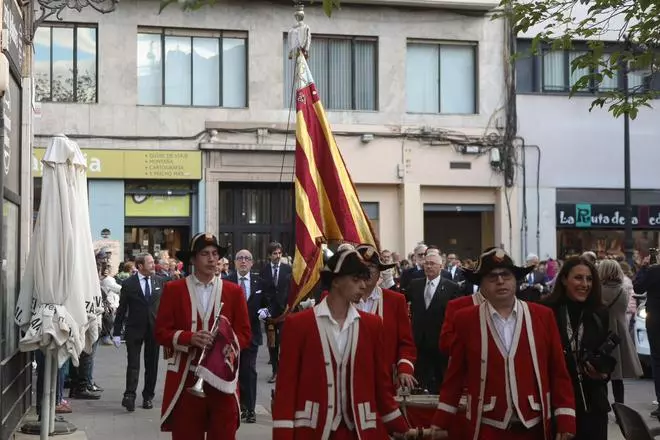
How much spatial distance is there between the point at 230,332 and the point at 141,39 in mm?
19282

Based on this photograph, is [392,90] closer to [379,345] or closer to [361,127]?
[361,127]

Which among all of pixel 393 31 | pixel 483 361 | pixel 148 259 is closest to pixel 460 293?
pixel 148 259

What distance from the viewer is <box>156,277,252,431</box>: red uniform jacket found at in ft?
25.3

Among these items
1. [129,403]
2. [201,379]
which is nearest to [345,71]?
[129,403]

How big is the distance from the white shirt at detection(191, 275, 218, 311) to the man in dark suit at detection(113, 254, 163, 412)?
17.8ft

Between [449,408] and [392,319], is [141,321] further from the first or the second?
[449,408]

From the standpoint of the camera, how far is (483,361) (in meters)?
6.20

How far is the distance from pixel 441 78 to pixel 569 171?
169 inches

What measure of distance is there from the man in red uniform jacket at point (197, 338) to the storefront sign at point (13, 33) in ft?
9.14

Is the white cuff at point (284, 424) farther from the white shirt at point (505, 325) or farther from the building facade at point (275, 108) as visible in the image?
the building facade at point (275, 108)

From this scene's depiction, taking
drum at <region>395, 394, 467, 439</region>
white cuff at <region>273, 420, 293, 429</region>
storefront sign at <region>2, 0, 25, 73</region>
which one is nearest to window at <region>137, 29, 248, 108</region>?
storefront sign at <region>2, 0, 25, 73</region>

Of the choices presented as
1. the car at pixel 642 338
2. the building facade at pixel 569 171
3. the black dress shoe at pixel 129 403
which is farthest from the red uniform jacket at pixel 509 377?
the building facade at pixel 569 171

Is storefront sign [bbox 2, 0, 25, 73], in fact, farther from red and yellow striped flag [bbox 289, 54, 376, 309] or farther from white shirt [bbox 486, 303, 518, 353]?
white shirt [bbox 486, 303, 518, 353]

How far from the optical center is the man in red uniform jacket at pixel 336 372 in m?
5.85
